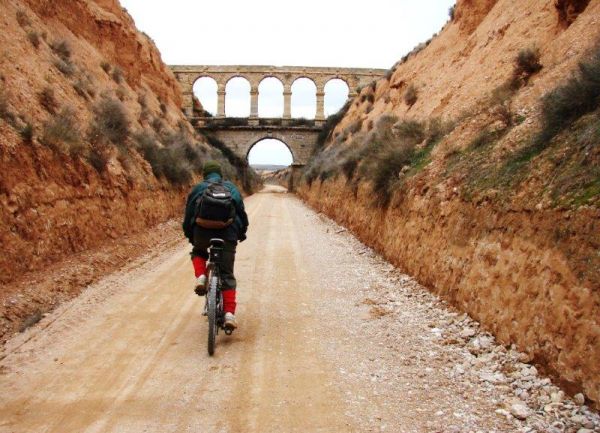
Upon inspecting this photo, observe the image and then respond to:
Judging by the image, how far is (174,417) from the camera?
3.61m

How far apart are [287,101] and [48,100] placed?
38.9m

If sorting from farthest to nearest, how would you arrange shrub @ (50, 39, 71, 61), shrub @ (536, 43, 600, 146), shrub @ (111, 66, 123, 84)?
shrub @ (111, 66, 123, 84)
shrub @ (50, 39, 71, 61)
shrub @ (536, 43, 600, 146)

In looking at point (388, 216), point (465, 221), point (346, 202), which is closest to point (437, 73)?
point (346, 202)

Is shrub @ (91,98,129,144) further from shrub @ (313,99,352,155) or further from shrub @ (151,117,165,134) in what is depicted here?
shrub @ (313,99,352,155)

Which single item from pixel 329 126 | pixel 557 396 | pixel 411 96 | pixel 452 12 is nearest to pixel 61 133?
pixel 557 396

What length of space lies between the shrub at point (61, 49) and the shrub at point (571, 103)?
49.2 ft

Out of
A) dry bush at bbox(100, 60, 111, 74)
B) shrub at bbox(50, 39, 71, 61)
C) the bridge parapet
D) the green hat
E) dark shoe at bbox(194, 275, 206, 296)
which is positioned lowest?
dark shoe at bbox(194, 275, 206, 296)

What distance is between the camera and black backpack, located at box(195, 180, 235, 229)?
198 inches

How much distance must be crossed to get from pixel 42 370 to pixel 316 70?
4740 centimetres

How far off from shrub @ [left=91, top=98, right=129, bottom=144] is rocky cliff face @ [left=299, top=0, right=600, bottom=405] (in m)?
6.94

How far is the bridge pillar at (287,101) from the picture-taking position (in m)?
48.2

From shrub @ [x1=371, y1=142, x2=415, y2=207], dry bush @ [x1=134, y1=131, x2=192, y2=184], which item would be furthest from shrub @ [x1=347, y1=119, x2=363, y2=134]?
shrub @ [x1=371, y1=142, x2=415, y2=207]

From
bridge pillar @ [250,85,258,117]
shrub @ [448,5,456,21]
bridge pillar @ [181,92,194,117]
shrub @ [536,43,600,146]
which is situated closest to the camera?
shrub @ [536,43,600,146]

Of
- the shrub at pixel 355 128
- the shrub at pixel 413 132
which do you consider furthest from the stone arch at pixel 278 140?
the shrub at pixel 413 132
